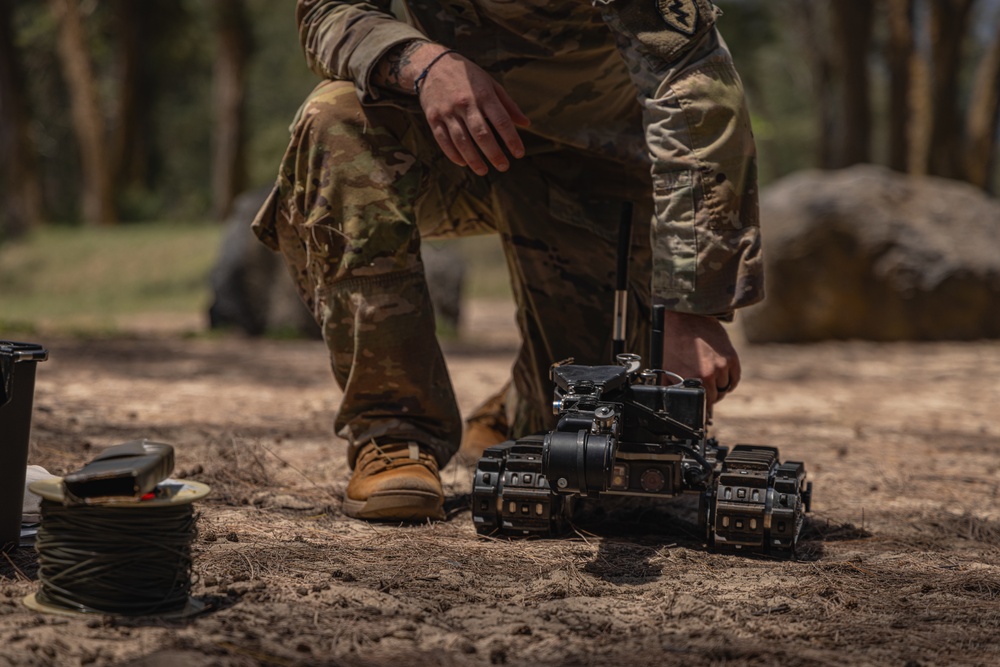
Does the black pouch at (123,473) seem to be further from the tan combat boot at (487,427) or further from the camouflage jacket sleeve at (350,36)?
the tan combat boot at (487,427)

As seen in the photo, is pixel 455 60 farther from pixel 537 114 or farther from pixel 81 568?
pixel 81 568

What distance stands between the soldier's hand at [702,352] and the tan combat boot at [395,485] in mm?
690

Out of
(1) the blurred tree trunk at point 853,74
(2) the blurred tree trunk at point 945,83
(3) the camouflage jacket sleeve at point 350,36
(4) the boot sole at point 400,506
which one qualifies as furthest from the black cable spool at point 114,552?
(2) the blurred tree trunk at point 945,83

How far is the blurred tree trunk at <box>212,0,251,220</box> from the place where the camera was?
1962 cm

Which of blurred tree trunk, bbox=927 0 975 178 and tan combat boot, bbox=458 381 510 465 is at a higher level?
blurred tree trunk, bbox=927 0 975 178

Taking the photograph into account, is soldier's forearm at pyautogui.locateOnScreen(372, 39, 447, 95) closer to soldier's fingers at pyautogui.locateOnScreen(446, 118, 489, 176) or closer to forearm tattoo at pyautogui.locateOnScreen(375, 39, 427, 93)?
forearm tattoo at pyautogui.locateOnScreen(375, 39, 427, 93)

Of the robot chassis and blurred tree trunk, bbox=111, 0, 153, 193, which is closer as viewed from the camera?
the robot chassis

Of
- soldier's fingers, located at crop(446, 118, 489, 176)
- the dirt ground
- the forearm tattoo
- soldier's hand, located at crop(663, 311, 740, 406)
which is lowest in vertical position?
the dirt ground

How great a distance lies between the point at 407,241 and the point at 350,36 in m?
0.60

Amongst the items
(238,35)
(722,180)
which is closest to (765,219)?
(722,180)

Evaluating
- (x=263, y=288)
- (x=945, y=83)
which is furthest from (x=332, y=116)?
(x=945, y=83)

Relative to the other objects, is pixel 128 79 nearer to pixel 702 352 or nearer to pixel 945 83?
pixel 945 83

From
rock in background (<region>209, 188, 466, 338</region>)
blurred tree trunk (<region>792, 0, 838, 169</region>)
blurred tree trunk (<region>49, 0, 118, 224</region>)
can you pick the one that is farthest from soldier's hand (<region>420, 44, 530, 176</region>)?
blurred tree trunk (<region>49, 0, 118, 224</region>)

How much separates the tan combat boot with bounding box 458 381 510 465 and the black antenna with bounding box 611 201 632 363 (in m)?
0.94
